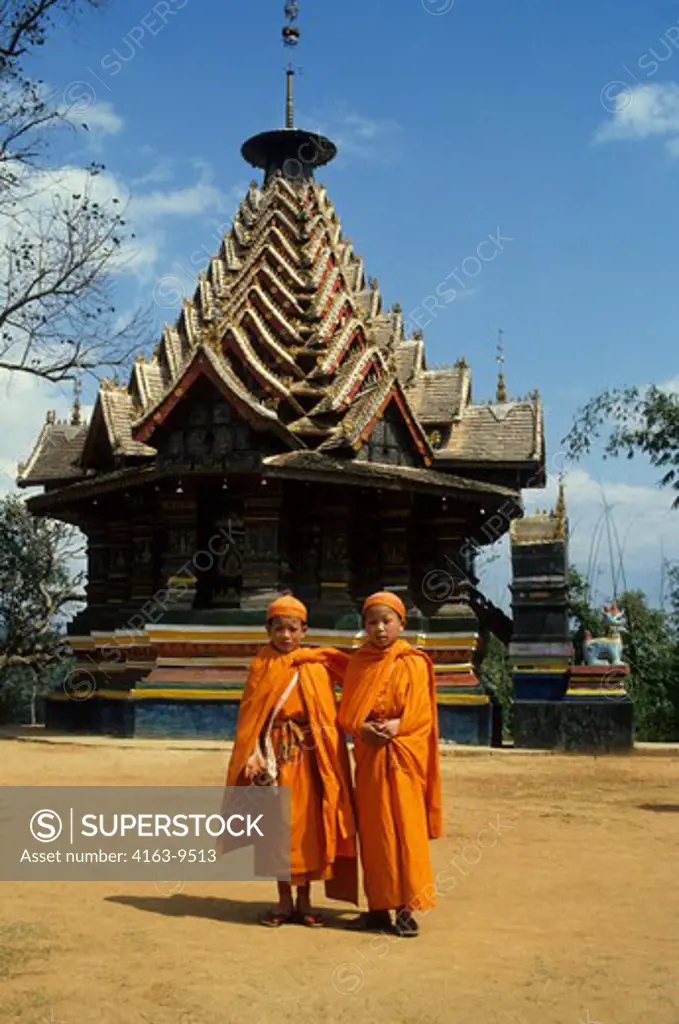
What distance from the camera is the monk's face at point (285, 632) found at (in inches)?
273

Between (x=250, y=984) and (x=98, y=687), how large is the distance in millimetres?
19031

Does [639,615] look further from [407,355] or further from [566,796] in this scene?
[566,796]

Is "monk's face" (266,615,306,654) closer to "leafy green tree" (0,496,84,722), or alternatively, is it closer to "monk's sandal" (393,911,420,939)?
"monk's sandal" (393,911,420,939)

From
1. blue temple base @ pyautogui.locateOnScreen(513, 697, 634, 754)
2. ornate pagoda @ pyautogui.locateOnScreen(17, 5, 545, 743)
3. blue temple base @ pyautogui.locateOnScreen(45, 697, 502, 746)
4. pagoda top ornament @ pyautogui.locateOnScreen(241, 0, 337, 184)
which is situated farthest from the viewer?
pagoda top ornament @ pyautogui.locateOnScreen(241, 0, 337, 184)

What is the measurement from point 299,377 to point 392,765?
1763 cm

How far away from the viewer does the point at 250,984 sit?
518 cm

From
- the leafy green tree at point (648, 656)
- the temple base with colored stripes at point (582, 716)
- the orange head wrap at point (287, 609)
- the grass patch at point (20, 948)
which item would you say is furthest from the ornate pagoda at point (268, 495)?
the grass patch at point (20, 948)

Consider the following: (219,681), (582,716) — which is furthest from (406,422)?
(582,716)

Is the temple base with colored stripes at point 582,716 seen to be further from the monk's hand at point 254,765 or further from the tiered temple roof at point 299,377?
the monk's hand at point 254,765

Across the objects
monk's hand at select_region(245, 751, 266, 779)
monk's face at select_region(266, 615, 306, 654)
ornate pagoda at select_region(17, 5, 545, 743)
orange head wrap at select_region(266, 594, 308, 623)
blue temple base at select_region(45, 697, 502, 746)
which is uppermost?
ornate pagoda at select_region(17, 5, 545, 743)

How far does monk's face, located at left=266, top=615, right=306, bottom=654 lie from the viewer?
6934 millimetres

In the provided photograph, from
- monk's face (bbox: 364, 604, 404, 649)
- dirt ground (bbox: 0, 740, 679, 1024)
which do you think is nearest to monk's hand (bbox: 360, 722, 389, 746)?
monk's face (bbox: 364, 604, 404, 649)

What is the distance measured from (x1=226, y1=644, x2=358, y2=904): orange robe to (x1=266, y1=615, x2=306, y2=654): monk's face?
0.06 m

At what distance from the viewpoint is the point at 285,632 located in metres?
6.93
